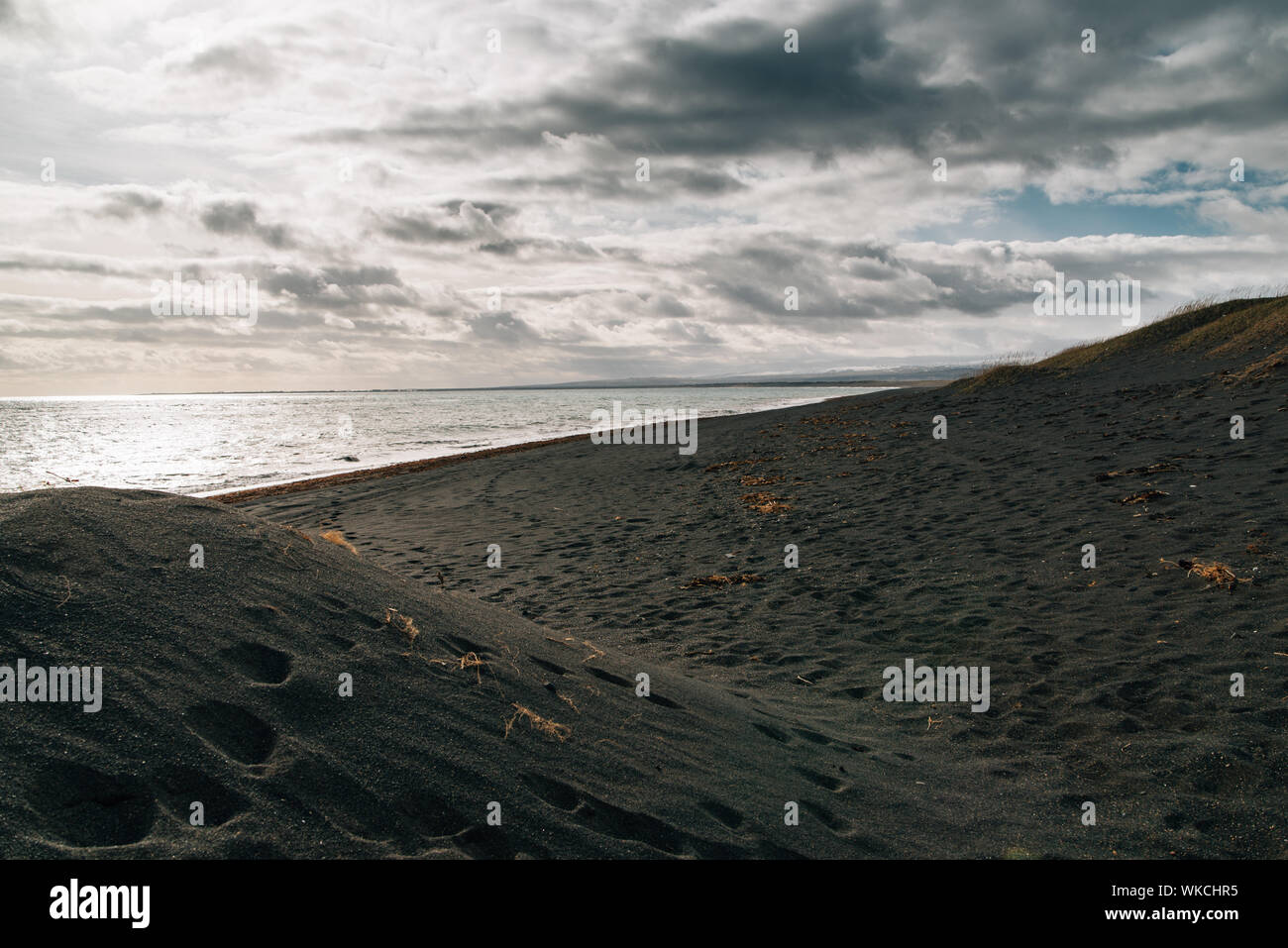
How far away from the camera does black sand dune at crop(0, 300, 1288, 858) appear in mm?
3094

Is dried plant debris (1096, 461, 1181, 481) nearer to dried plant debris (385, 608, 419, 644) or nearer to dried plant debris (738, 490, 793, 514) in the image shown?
dried plant debris (738, 490, 793, 514)

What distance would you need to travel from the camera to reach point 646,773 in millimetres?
3941

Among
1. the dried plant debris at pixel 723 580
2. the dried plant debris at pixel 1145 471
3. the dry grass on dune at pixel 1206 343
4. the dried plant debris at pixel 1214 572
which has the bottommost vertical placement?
the dried plant debris at pixel 723 580

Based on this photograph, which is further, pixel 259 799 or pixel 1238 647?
pixel 1238 647

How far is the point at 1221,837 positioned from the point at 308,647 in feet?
17.9

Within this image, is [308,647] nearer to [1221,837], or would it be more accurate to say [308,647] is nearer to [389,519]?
[1221,837]

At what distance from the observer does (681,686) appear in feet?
18.5

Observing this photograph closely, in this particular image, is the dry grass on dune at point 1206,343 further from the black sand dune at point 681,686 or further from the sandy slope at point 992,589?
the black sand dune at point 681,686

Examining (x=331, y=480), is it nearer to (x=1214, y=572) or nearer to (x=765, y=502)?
(x=765, y=502)

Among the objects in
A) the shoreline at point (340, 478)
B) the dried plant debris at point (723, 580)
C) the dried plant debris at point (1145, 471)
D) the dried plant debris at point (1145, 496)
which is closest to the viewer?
the dried plant debris at point (723, 580)

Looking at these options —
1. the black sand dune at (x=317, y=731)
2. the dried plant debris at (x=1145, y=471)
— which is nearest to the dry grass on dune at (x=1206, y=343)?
the dried plant debris at (x=1145, y=471)

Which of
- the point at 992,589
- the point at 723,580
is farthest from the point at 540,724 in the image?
the point at 992,589

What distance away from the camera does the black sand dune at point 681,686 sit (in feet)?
10.2
